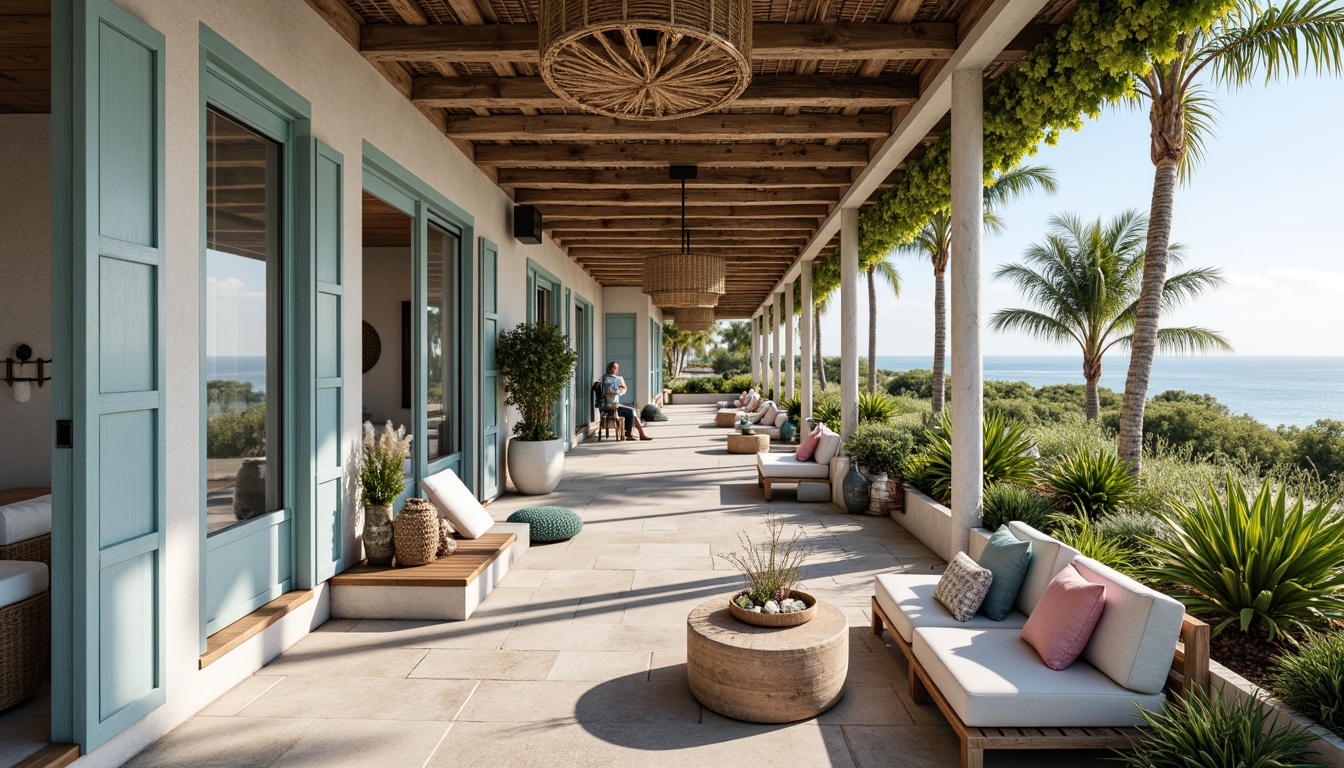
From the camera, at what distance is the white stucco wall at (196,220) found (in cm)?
A: 291

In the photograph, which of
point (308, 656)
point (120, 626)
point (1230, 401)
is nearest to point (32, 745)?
point (120, 626)

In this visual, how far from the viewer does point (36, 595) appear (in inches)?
120

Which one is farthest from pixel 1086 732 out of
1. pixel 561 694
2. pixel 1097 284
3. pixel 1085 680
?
pixel 1097 284

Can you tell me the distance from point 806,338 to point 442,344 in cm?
716

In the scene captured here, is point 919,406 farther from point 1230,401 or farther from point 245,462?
point 1230,401

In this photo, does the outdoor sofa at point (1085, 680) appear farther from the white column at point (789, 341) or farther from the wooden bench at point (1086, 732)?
the white column at point (789, 341)

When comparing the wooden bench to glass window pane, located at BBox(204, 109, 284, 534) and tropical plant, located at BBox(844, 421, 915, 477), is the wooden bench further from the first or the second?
tropical plant, located at BBox(844, 421, 915, 477)

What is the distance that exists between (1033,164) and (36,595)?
14.7 meters

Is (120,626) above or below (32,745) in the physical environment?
above

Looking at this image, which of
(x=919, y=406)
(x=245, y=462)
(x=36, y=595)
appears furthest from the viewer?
(x=919, y=406)

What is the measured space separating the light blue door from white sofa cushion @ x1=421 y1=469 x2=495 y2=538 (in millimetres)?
2206

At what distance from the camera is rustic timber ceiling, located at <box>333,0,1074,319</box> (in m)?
4.48

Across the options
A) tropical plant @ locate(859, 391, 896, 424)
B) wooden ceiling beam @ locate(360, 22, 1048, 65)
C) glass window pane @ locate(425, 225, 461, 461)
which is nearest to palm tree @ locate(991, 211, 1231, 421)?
tropical plant @ locate(859, 391, 896, 424)

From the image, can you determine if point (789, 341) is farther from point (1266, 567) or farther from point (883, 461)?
point (1266, 567)
